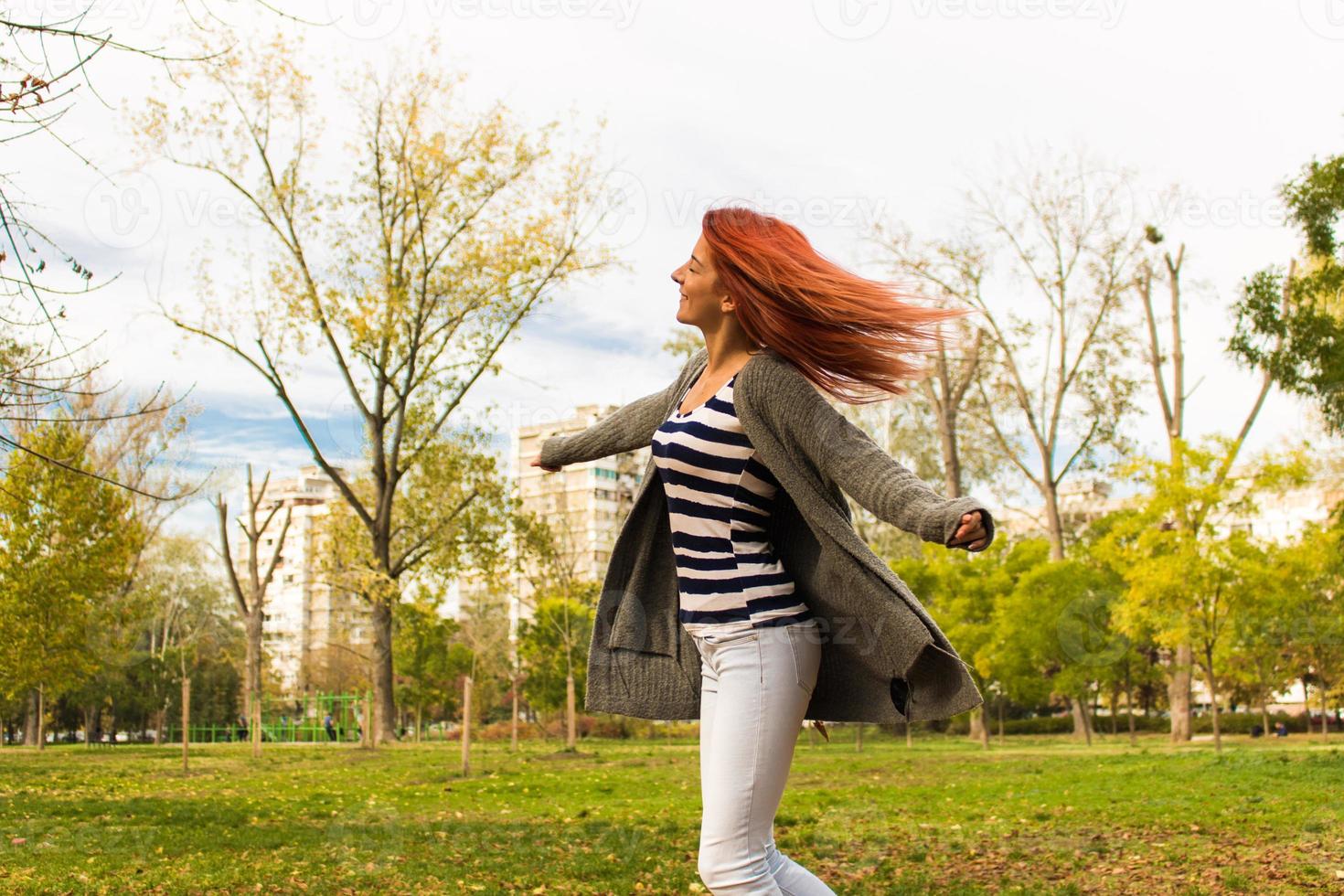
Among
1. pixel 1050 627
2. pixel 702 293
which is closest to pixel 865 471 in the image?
pixel 702 293

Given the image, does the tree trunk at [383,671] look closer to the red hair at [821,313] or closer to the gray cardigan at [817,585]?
the gray cardigan at [817,585]

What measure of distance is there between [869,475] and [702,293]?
0.77 metres

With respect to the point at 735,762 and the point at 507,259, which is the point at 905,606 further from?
the point at 507,259

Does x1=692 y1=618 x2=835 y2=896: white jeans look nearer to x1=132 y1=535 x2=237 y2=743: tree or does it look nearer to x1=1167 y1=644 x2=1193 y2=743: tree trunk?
x1=132 y1=535 x2=237 y2=743: tree

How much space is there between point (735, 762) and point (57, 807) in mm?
9146

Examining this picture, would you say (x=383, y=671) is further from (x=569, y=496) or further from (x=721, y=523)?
(x=569, y=496)

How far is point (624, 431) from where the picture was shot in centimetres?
388

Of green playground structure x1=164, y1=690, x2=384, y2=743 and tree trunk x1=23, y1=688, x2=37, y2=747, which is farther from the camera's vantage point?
green playground structure x1=164, y1=690, x2=384, y2=743

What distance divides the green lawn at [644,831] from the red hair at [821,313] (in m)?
4.19

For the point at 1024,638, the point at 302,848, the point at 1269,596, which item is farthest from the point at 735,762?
the point at 1024,638

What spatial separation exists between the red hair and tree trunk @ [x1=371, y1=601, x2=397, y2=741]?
73.3ft

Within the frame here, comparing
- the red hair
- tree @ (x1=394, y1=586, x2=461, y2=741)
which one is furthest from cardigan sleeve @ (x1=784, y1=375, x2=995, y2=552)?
tree @ (x1=394, y1=586, x2=461, y2=741)

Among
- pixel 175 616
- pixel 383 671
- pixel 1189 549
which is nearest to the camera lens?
pixel 1189 549

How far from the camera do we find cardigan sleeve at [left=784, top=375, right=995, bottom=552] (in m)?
2.75
